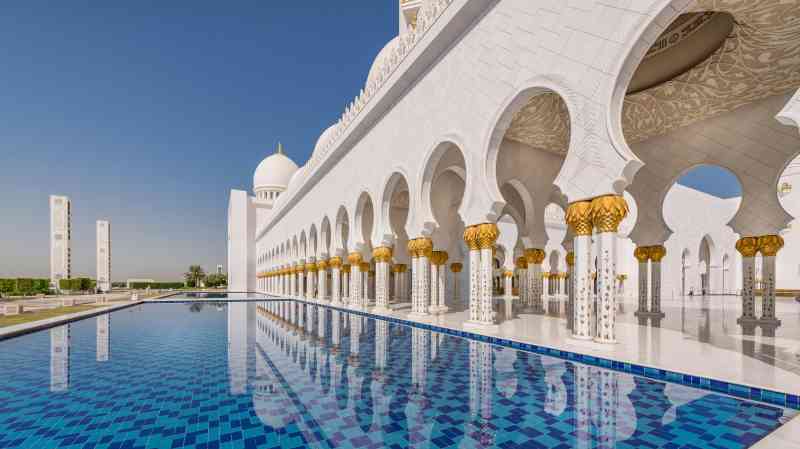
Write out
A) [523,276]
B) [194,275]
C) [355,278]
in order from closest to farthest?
[355,278]
[523,276]
[194,275]

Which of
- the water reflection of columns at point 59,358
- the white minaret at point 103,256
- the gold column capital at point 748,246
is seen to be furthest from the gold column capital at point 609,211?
the white minaret at point 103,256

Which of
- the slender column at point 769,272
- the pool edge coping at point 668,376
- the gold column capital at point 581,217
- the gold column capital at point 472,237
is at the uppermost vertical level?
the gold column capital at point 581,217

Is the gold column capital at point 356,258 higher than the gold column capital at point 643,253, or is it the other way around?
the gold column capital at point 643,253

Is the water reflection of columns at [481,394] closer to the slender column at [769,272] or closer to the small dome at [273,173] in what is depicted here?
the slender column at [769,272]

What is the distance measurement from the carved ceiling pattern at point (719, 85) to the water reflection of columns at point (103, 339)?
8.17m

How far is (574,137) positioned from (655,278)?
575 cm

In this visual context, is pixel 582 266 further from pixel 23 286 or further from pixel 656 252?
pixel 23 286

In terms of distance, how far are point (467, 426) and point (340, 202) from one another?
11.1m

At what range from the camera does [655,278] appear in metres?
8.72

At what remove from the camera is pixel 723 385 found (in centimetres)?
344

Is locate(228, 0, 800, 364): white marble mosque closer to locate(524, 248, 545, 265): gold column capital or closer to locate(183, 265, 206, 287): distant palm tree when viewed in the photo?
locate(524, 248, 545, 265): gold column capital

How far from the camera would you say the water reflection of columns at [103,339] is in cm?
554

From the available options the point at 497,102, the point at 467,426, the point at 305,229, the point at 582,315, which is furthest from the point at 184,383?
the point at 305,229

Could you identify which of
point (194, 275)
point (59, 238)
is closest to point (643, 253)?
point (59, 238)
